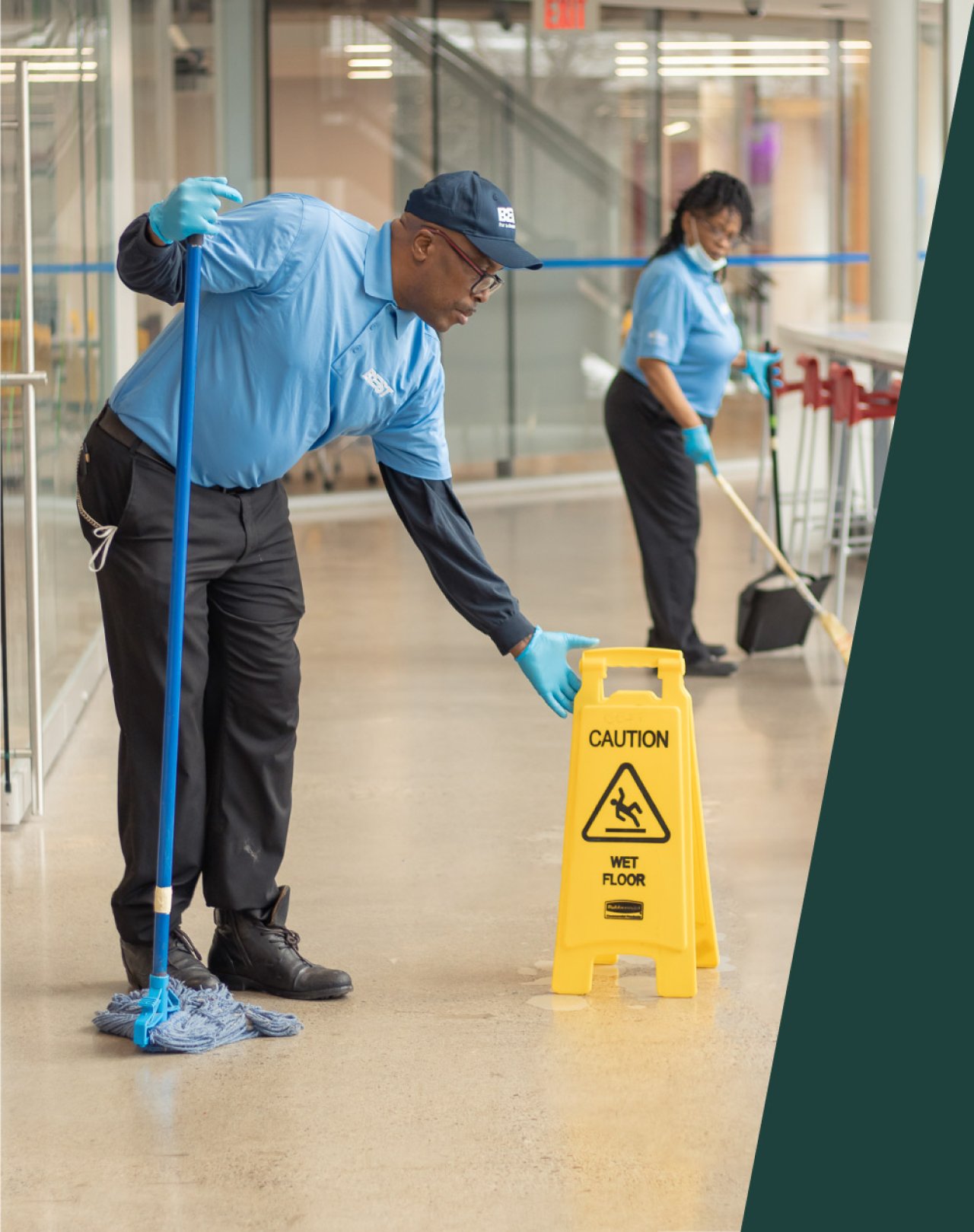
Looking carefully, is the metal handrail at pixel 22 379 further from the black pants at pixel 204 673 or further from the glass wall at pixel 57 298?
the black pants at pixel 204 673

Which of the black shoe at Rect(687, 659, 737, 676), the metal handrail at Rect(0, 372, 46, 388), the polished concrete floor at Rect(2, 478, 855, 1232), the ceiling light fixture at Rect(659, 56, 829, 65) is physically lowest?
the polished concrete floor at Rect(2, 478, 855, 1232)

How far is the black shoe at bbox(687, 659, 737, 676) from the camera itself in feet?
20.3

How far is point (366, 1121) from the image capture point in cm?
284

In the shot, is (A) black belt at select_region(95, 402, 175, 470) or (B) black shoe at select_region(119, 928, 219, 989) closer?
(A) black belt at select_region(95, 402, 175, 470)

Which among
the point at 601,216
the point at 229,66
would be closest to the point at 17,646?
the point at 229,66

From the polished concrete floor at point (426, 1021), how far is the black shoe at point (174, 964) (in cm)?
11

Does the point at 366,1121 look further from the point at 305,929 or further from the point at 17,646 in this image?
the point at 17,646

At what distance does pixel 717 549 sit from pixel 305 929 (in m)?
5.43

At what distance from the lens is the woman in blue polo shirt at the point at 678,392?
587cm

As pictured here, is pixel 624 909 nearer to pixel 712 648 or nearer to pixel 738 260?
pixel 712 648

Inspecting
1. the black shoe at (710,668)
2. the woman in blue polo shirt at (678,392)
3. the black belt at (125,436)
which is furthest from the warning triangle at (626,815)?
the black shoe at (710,668)

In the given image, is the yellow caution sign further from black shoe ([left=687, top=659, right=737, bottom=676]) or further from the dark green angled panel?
black shoe ([left=687, top=659, right=737, bottom=676])

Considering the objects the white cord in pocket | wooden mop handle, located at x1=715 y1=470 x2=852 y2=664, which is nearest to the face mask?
wooden mop handle, located at x1=715 y1=470 x2=852 y2=664

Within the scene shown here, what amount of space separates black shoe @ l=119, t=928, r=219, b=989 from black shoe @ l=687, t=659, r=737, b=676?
314 centimetres
